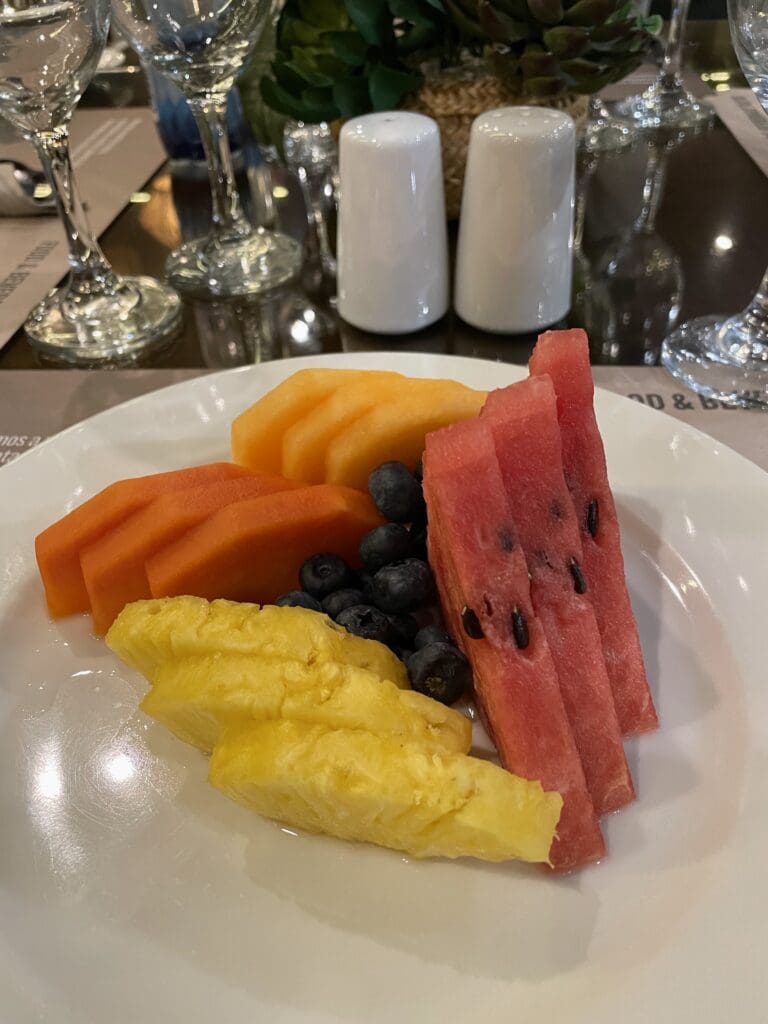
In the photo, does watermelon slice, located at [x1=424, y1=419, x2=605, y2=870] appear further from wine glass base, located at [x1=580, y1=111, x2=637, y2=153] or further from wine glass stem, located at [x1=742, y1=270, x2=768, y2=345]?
wine glass base, located at [x1=580, y1=111, x2=637, y2=153]

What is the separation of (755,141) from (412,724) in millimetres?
1714

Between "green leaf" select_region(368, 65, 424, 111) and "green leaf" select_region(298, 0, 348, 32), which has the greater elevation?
"green leaf" select_region(298, 0, 348, 32)

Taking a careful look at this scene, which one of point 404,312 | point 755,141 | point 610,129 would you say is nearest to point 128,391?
point 404,312

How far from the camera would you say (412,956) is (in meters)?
0.58

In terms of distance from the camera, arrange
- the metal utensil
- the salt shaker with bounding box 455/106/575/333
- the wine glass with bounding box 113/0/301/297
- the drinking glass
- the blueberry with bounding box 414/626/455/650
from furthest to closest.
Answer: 1. the drinking glass
2. the metal utensil
3. the wine glass with bounding box 113/0/301/297
4. the salt shaker with bounding box 455/106/575/333
5. the blueberry with bounding box 414/626/455/650

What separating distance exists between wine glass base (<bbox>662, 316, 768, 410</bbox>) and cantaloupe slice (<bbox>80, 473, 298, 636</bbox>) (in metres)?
0.67

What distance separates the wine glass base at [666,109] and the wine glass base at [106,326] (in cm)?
125

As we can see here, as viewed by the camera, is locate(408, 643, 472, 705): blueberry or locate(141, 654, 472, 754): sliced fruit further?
locate(408, 643, 472, 705): blueberry

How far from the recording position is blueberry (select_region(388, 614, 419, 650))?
0.81 metres

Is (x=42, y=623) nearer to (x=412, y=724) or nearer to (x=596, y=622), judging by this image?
(x=412, y=724)

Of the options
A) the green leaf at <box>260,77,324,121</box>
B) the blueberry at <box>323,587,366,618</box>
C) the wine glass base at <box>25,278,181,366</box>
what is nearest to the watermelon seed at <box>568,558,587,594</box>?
the blueberry at <box>323,587,366,618</box>

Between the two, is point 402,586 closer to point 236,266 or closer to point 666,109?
point 236,266

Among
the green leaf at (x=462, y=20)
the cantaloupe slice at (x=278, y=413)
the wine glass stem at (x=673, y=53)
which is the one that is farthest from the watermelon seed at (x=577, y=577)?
the wine glass stem at (x=673, y=53)

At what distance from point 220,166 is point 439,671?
1101 millimetres
